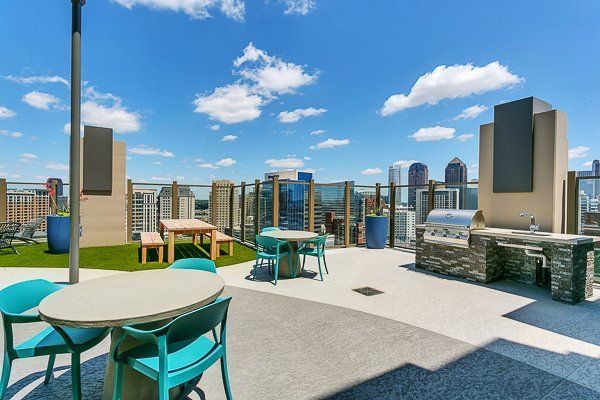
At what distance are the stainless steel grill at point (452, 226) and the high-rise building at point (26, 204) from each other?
10945 millimetres

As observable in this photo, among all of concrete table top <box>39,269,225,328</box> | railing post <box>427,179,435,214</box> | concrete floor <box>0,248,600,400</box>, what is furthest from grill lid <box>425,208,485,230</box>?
concrete table top <box>39,269,225,328</box>

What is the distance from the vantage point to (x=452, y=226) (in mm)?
5695

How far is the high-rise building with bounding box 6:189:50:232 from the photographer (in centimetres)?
841

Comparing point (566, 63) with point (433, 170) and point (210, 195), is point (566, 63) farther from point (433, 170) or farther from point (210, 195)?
point (210, 195)

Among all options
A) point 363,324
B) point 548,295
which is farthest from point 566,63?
point 363,324

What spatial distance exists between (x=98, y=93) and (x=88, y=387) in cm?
837

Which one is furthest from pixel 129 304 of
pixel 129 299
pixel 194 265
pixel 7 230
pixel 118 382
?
pixel 7 230

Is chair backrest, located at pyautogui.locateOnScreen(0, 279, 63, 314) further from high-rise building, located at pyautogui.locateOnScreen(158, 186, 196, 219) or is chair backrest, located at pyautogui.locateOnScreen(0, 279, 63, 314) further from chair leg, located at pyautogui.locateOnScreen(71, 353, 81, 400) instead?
high-rise building, located at pyautogui.locateOnScreen(158, 186, 196, 219)

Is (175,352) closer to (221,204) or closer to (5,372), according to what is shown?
(5,372)

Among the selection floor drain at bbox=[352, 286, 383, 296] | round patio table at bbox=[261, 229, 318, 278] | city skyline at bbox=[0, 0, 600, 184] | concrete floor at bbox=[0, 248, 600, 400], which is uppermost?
city skyline at bbox=[0, 0, 600, 184]

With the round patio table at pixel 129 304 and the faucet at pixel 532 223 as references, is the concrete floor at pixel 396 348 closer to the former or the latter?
the round patio table at pixel 129 304

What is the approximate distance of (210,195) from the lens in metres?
10.4

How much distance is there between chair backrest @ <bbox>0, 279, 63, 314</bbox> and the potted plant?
7967mm

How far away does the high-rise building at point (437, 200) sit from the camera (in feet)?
24.1
